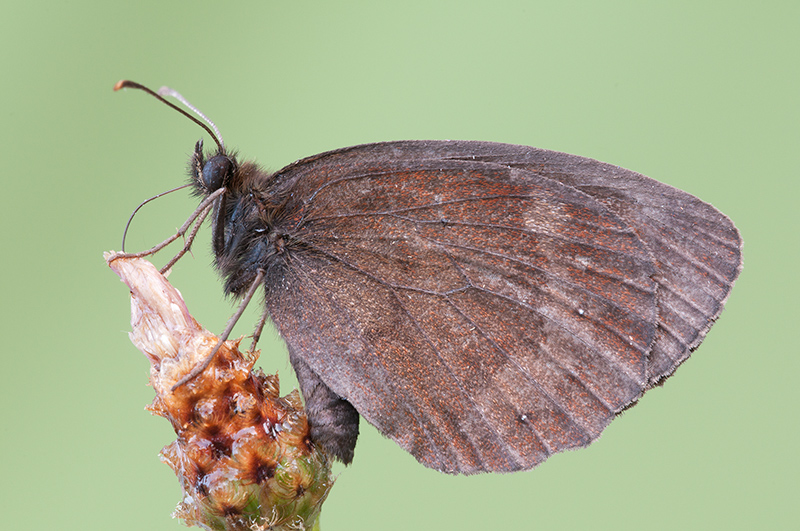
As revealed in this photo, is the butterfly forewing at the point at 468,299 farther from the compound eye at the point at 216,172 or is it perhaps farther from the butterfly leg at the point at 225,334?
the compound eye at the point at 216,172

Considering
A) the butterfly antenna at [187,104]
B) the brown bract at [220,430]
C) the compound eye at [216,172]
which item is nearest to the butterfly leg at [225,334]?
the brown bract at [220,430]

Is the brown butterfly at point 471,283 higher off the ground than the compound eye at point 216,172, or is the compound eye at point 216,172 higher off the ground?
the compound eye at point 216,172

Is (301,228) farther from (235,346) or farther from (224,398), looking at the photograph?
(224,398)

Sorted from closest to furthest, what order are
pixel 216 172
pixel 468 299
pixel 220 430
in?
1. pixel 220 430
2. pixel 468 299
3. pixel 216 172

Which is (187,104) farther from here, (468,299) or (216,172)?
(468,299)

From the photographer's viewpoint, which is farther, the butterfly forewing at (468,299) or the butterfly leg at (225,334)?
the butterfly forewing at (468,299)

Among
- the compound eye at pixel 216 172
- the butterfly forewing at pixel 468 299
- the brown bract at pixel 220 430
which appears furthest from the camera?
the compound eye at pixel 216 172

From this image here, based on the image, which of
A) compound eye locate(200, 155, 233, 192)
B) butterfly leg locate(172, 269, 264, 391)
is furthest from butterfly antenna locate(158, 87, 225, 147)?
butterfly leg locate(172, 269, 264, 391)

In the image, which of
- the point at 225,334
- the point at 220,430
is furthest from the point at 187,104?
the point at 220,430

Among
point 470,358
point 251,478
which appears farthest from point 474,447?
point 251,478
